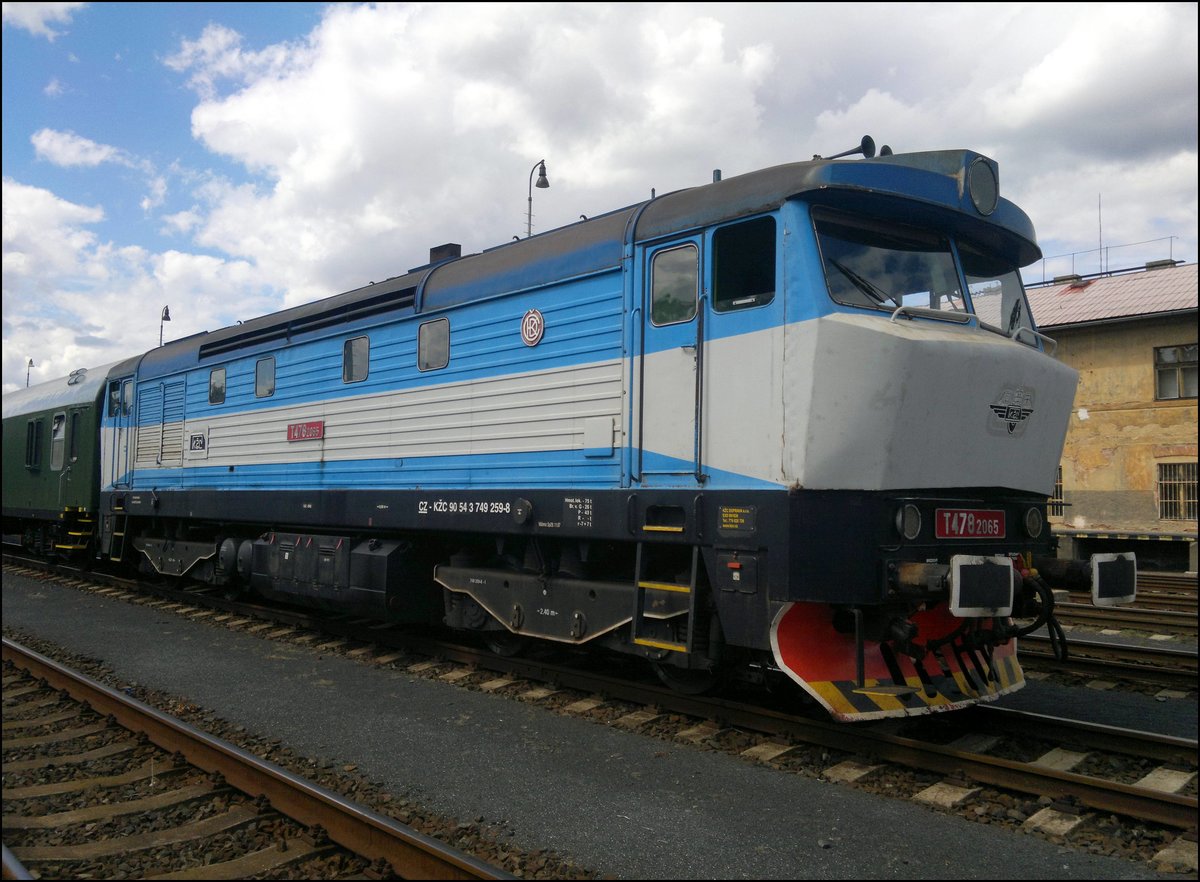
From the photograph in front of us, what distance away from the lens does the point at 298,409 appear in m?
10.4

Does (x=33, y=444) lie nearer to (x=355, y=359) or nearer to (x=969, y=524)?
(x=355, y=359)

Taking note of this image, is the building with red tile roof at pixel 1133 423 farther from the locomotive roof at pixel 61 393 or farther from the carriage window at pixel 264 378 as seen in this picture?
the locomotive roof at pixel 61 393

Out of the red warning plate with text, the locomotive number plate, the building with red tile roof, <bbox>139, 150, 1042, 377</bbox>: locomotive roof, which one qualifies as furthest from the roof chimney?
the building with red tile roof

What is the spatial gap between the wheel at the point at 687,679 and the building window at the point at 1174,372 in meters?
20.1

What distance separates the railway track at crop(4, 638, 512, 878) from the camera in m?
4.39

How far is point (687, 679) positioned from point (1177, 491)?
64.9ft

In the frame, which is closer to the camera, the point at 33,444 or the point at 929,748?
the point at 929,748

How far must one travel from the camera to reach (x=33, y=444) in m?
17.8

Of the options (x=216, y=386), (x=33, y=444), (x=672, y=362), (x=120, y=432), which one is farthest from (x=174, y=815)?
(x=33, y=444)

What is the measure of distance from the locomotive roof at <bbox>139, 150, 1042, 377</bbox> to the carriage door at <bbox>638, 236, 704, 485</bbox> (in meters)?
0.26

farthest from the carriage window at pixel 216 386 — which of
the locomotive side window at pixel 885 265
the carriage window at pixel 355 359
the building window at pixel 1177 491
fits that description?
the building window at pixel 1177 491

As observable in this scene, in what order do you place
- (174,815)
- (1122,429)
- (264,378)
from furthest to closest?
(1122,429), (264,378), (174,815)

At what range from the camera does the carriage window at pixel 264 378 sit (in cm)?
1097

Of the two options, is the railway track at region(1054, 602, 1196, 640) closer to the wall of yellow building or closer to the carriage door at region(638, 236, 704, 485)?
the carriage door at region(638, 236, 704, 485)
